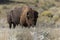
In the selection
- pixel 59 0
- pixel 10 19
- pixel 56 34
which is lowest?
pixel 59 0

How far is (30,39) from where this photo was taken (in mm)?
10898

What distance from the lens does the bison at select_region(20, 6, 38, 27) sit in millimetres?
17625

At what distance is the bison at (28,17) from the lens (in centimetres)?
1762

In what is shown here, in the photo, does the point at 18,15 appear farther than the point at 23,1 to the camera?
No

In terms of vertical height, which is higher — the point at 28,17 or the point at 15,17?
the point at 28,17

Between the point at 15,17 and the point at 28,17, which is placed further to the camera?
the point at 15,17

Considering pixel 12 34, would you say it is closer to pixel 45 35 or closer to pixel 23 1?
pixel 45 35

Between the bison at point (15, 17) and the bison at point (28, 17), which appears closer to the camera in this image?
the bison at point (28, 17)

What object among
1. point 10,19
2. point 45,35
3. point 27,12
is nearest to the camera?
point 45,35

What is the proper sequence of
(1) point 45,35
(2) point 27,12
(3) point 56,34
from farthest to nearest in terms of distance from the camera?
(2) point 27,12, (3) point 56,34, (1) point 45,35

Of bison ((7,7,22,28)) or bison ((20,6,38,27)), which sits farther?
bison ((7,7,22,28))

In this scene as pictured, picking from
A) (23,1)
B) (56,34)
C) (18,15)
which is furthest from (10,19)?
(23,1)

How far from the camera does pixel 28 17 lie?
1816cm

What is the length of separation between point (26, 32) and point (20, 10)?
848 cm
